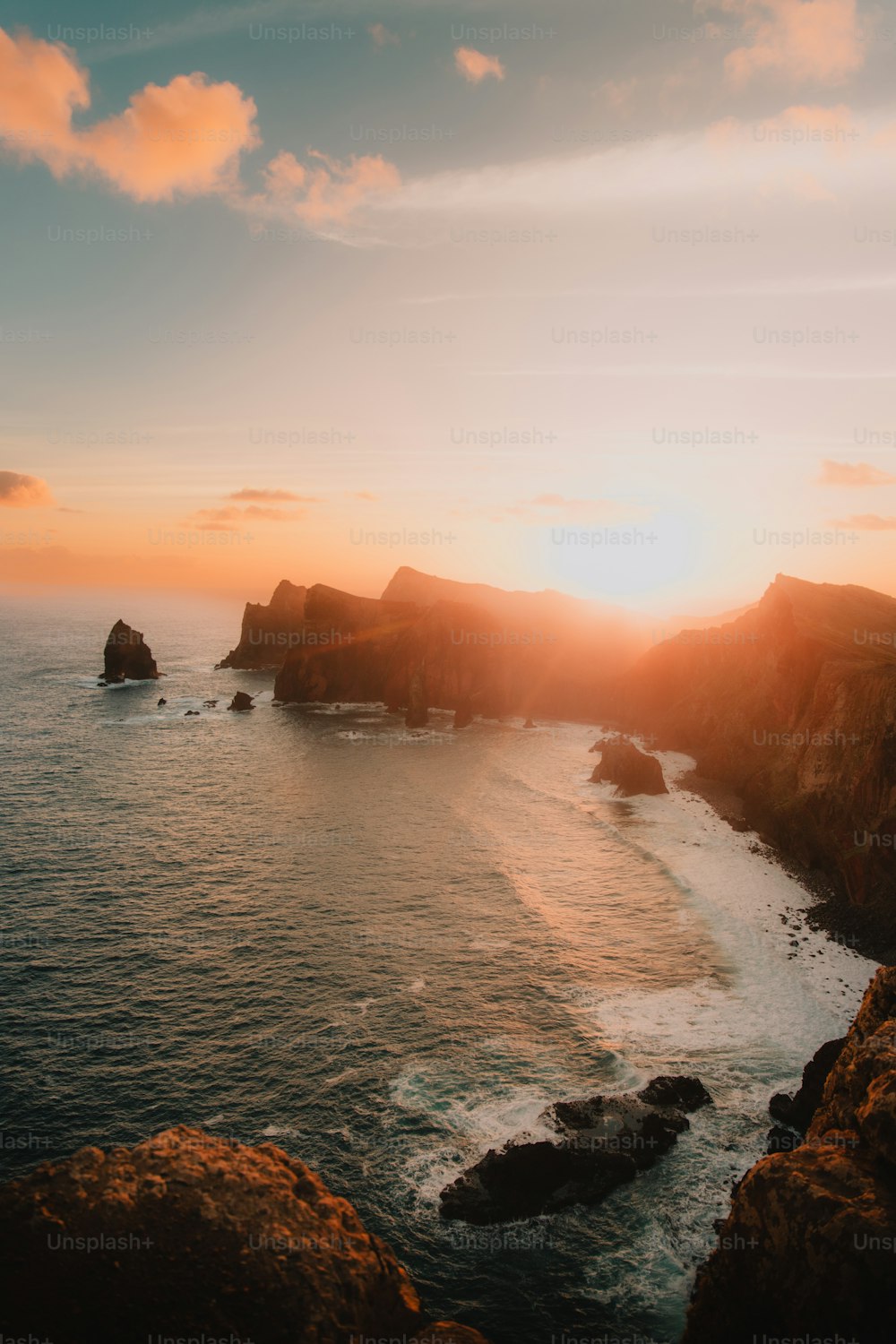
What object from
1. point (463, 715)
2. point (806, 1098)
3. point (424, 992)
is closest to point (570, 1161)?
point (806, 1098)

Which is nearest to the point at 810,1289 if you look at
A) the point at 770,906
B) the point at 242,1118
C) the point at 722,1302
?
the point at 722,1302

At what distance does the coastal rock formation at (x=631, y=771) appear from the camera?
78812 mm

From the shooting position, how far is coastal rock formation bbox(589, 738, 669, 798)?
7881 cm

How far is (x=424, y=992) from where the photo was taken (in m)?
39.8

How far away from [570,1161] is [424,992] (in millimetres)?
13254

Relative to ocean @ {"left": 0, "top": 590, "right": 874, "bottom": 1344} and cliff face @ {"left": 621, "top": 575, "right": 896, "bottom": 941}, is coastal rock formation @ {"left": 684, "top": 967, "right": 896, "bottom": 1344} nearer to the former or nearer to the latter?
ocean @ {"left": 0, "top": 590, "right": 874, "bottom": 1344}

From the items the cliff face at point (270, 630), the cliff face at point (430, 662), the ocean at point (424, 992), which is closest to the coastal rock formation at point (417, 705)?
the cliff face at point (430, 662)

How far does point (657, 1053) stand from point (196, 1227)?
2694 centimetres

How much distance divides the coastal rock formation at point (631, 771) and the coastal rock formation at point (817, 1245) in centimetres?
5983

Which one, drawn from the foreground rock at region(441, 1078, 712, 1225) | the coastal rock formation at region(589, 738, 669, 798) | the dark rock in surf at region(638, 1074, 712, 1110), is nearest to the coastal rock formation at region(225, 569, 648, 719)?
the coastal rock formation at region(589, 738, 669, 798)

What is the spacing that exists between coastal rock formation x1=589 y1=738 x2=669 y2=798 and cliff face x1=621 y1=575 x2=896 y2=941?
9.30 m

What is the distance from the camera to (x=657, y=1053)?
1388 inches

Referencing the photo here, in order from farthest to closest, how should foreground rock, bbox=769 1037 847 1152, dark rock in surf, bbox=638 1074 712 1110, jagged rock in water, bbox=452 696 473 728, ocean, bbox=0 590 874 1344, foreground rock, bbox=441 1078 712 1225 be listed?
jagged rock in water, bbox=452 696 473 728 → dark rock in surf, bbox=638 1074 712 1110 → foreground rock, bbox=769 1037 847 1152 → foreground rock, bbox=441 1078 712 1225 → ocean, bbox=0 590 874 1344

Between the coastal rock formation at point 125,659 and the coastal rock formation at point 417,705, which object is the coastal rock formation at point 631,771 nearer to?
the coastal rock formation at point 417,705
